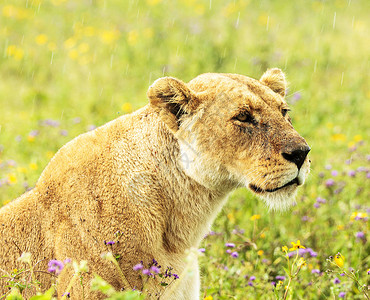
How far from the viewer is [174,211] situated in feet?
10.9

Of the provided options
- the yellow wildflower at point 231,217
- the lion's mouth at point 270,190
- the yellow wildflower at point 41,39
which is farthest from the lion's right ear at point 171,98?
the yellow wildflower at point 41,39

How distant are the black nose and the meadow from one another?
0.85m

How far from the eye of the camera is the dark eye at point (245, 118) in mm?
3262

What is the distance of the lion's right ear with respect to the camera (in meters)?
3.20

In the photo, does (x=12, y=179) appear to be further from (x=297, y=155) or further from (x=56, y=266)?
(x=297, y=155)

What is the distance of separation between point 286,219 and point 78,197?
106 inches

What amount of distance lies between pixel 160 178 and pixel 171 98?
0.53 metres

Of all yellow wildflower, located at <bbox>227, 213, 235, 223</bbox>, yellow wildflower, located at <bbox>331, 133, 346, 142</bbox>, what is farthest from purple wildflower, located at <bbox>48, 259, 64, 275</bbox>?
yellow wildflower, located at <bbox>331, 133, 346, 142</bbox>

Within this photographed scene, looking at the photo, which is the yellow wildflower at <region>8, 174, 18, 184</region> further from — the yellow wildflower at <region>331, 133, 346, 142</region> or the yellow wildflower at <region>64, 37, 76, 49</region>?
the yellow wildflower at <region>64, 37, 76, 49</region>

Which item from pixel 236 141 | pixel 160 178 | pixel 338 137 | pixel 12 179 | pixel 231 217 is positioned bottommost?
pixel 12 179

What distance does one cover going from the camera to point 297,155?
3.11 m

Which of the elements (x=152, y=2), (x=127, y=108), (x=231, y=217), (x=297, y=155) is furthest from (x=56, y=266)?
(x=152, y=2)

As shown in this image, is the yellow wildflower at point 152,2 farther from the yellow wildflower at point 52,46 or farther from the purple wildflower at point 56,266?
the purple wildflower at point 56,266

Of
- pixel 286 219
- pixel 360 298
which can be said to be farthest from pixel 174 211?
pixel 286 219
